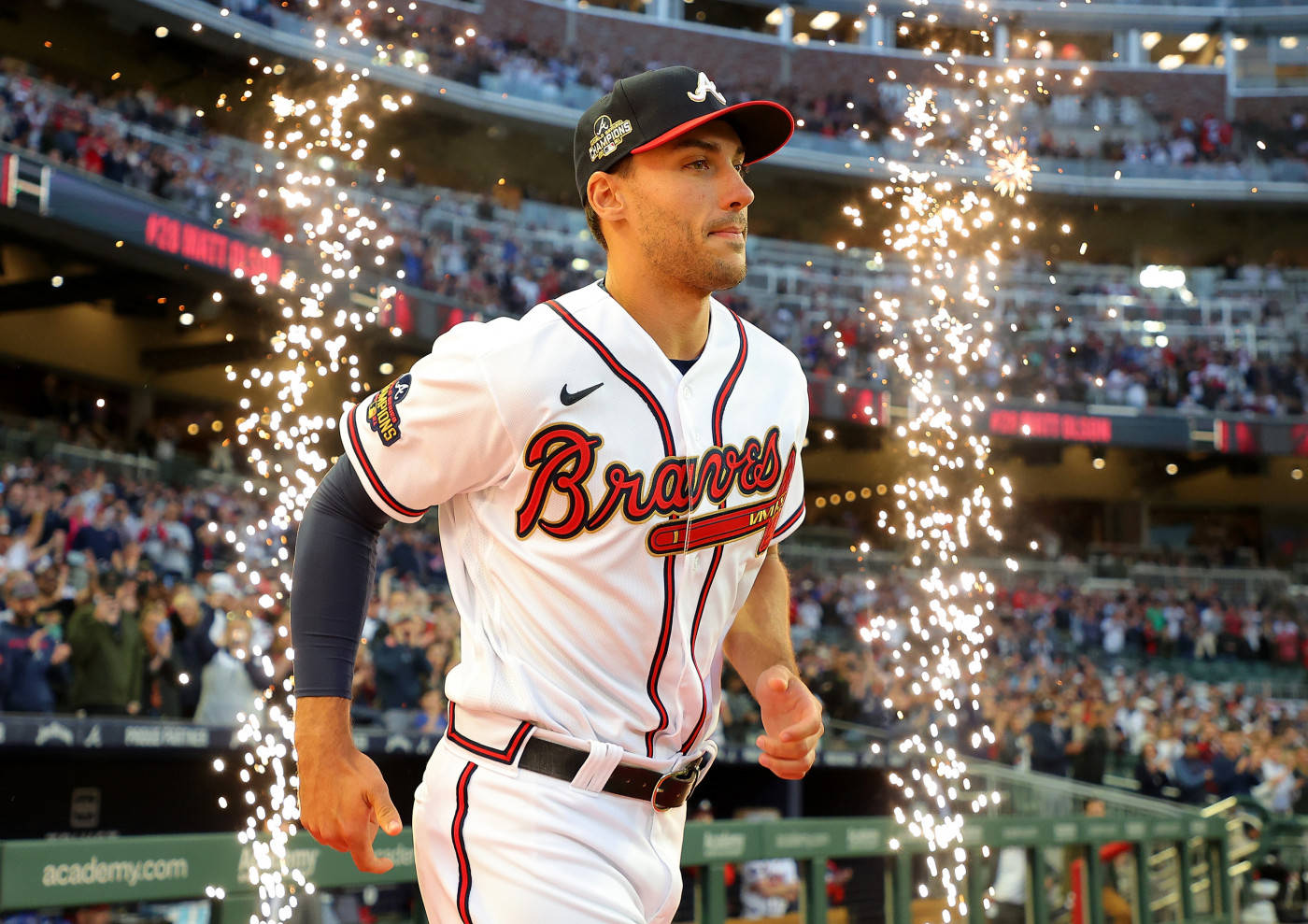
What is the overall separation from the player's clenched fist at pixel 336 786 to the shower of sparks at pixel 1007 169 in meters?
17.5

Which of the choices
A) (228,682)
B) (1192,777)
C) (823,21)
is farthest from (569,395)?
(823,21)

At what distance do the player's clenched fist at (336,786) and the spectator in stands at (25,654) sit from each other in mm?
5940

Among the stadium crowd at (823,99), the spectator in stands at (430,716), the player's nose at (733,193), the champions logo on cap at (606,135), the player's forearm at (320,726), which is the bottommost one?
the spectator in stands at (430,716)

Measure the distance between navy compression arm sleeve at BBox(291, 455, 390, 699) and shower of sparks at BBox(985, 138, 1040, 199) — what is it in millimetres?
17314

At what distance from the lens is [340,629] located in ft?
6.91

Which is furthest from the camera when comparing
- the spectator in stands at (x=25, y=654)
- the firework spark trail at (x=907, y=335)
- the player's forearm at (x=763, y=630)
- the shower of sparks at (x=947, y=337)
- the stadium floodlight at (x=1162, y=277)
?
the stadium floodlight at (x=1162, y=277)

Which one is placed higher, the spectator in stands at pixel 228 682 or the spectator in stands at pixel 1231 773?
the spectator in stands at pixel 228 682

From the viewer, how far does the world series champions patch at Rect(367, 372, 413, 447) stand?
215 centimetres

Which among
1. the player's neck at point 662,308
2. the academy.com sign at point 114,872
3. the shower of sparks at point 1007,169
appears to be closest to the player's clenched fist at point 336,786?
the player's neck at point 662,308

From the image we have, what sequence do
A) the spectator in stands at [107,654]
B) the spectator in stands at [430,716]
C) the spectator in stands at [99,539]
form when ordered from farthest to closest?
the spectator in stands at [430,716], the spectator in stands at [99,539], the spectator in stands at [107,654]

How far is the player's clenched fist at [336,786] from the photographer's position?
6.59ft

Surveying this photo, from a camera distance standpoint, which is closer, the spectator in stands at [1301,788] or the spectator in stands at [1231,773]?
the spectator in stands at [1231,773]

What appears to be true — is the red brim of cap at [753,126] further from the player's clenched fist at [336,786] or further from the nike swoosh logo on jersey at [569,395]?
the player's clenched fist at [336,786]

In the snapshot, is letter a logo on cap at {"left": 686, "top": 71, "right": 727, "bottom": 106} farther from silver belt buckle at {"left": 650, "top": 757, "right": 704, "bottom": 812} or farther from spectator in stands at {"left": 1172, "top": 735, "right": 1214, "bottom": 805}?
spectator in stands at {"left": 1172, "top": 735, "right": 1214, "bottom": 805}
